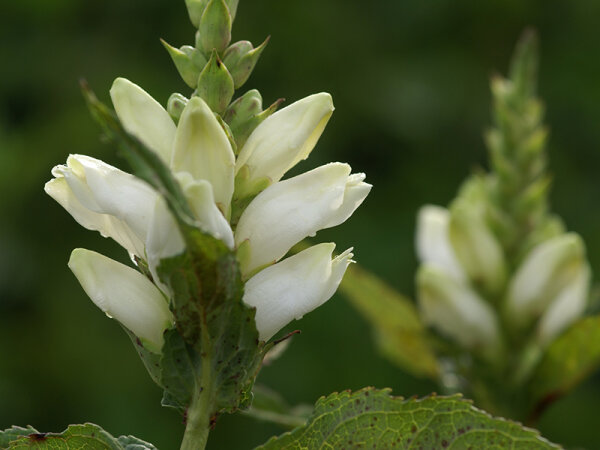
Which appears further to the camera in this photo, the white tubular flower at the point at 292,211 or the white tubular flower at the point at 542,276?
the white tubular flower at the point at 542,276

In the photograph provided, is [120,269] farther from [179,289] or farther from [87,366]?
[87,366]

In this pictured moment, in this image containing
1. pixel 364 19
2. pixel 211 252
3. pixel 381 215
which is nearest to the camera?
pixel 211 252

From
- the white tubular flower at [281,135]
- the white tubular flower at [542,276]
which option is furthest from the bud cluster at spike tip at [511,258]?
the white tubular flower at [281,135]

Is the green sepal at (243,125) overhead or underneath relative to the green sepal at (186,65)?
underneath

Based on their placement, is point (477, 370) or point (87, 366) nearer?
point (477, 370)

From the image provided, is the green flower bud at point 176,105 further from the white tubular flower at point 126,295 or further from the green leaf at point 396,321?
the green leaf at point 396,321

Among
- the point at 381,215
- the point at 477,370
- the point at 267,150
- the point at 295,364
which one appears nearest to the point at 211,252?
the point at 267,150
